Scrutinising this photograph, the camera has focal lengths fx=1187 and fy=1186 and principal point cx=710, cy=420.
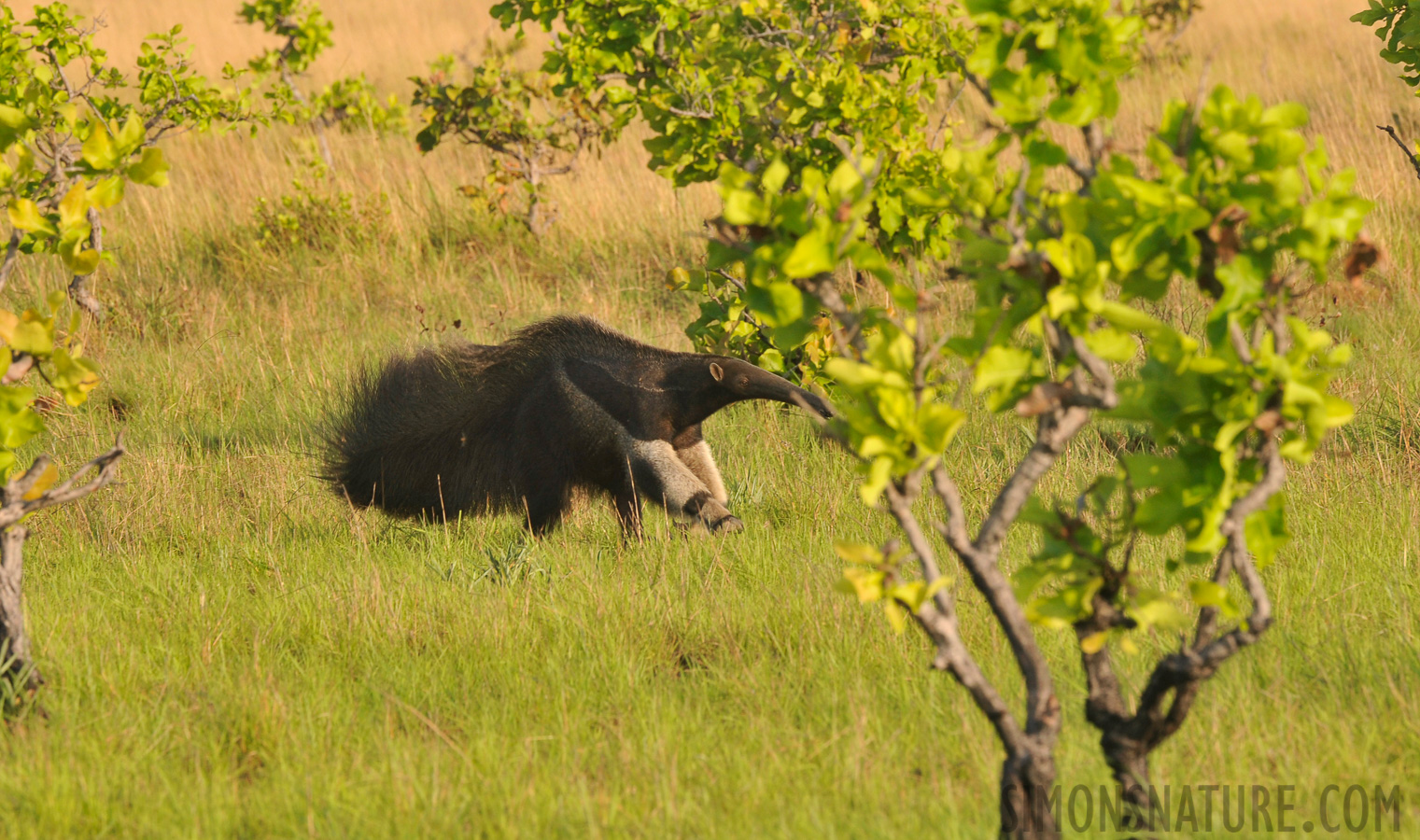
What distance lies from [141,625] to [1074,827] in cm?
328

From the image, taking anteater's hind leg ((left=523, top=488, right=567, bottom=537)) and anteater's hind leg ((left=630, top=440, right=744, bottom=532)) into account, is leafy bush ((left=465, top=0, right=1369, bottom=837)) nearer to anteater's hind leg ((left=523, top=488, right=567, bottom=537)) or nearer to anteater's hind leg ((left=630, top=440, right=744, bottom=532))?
anteater's hind leg ((left=630, top=440, right=744, bottom=532))

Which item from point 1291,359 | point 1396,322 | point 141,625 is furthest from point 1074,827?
point 1396,322

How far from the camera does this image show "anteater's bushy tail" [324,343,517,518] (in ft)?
17.9

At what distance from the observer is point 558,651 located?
3.88 metres

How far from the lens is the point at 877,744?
10.4 feet

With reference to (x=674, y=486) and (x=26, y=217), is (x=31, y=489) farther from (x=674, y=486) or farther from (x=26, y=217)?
(x=674, y=486)

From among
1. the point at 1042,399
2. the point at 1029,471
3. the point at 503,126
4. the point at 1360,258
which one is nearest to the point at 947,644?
the point at 1029,471

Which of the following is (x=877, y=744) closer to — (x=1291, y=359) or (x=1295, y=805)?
(x=1295, y=805)

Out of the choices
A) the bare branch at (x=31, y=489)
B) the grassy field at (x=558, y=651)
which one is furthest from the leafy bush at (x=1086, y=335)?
the bare branch at (x=31, y=489)

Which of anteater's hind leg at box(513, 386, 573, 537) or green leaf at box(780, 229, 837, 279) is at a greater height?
green leaf at box(780, 229, 837, 279)

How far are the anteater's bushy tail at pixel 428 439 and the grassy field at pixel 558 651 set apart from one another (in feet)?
0.69

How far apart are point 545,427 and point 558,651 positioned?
1.56 meters

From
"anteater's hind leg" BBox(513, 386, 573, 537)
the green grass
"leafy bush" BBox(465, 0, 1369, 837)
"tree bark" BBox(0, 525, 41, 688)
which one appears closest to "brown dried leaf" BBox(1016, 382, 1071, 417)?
"leafy bush" BBox(465, 0, 1369, 837)

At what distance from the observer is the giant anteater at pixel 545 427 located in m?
5.12
